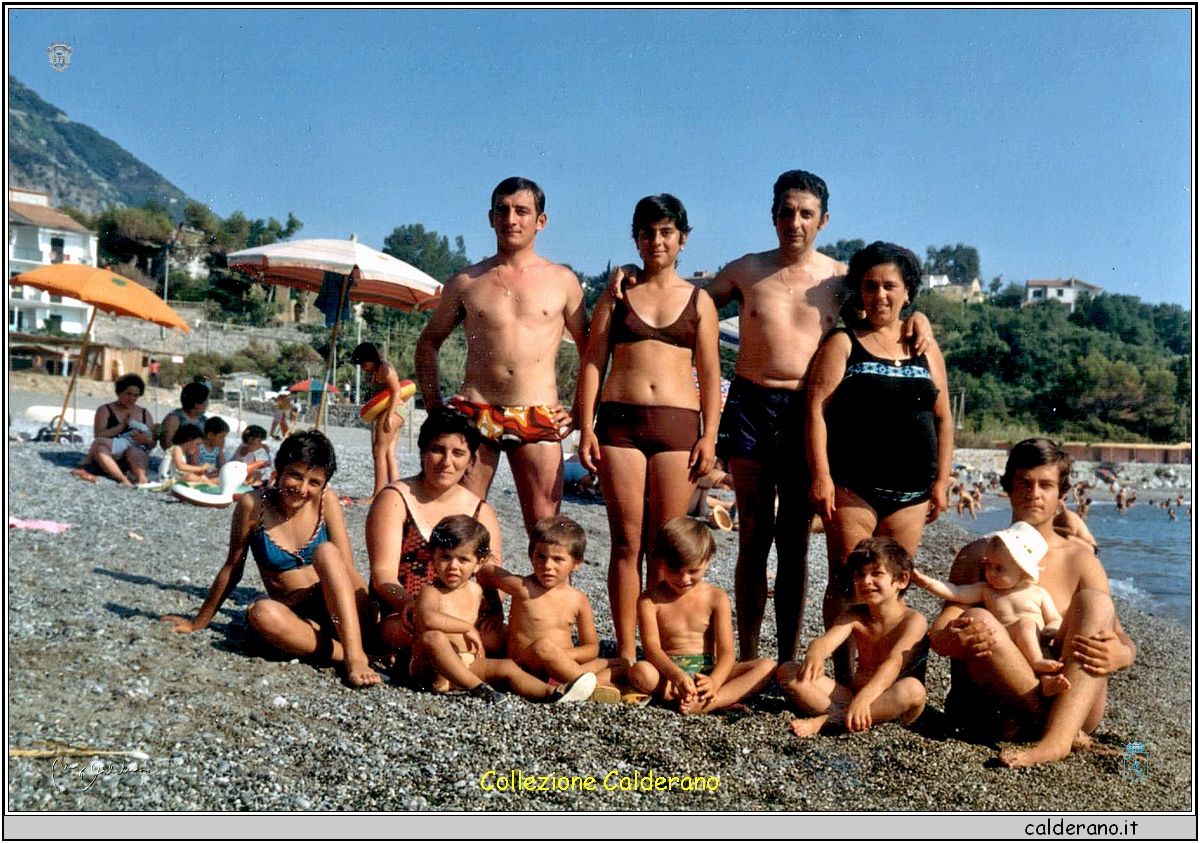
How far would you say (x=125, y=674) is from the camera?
4.22m

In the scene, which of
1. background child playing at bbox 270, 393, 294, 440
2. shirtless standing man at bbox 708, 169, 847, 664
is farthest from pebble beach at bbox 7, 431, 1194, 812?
background child playing at bbox 270, 393, 294, 440

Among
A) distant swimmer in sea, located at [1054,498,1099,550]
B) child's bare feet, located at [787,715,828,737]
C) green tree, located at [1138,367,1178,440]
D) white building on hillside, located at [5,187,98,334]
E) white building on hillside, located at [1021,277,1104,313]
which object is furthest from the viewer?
white building on hillside, located at [1021,277,1104,313]

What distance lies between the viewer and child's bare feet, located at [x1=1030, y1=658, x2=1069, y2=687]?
12.6 ft

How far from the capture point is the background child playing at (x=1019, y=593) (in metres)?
3.90

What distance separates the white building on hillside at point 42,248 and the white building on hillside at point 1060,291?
44.2 meters

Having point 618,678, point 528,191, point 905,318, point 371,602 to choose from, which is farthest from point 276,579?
point 905,318

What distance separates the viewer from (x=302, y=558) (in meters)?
4.73

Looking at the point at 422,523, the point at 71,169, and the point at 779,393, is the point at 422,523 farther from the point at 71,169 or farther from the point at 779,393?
the point at 71,169

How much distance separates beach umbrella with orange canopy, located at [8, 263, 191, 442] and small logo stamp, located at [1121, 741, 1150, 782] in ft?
37.3

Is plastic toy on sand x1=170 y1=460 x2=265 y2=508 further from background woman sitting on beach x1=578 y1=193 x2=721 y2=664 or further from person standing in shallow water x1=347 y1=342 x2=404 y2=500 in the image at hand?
background woman sitting on beach x1=578 y1=193 x2=721 y2=664

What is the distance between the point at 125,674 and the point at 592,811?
2081mm

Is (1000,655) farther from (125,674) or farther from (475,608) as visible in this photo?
(125,674)

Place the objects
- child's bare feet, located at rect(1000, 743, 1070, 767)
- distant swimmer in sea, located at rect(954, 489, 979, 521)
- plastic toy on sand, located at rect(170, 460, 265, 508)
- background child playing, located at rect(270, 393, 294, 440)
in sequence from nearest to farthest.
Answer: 1. child's bare feet, located at rect(1000, 743, 1070, 767)
2. plastic toy on sand, located at rect(170, 460, 265, 508)
3. background child playing, located at rect(270, 393, 294, 440)
4. distant swimmer in sea, located at rect(954, 489, 979, 521)

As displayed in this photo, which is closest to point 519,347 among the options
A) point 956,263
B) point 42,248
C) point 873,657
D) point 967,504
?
point 873,657
